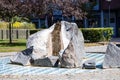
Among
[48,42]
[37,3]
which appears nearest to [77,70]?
[48,42]

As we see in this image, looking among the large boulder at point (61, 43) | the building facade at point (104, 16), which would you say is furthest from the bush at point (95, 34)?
the large boulder at point (61, 43)

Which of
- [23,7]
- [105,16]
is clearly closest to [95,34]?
[23,7]

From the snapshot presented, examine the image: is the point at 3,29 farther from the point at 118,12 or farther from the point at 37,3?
the point at 37,3

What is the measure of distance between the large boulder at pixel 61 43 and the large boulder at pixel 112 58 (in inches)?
41.5

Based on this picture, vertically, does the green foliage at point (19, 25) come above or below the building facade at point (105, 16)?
below

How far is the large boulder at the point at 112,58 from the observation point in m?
13.0

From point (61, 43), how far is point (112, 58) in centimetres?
313

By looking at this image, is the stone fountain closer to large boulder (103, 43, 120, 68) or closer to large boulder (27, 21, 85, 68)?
large boulder (27, 21, 85, 68)

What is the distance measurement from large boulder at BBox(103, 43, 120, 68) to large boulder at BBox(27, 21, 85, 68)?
105 centimetres

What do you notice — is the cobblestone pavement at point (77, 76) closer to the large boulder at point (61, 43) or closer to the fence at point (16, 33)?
the large boulder at point (61, 43)

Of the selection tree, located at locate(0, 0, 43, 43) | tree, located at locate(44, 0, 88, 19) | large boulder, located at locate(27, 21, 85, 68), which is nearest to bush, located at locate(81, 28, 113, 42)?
tree, located at locate(44, 0, 88, 19)

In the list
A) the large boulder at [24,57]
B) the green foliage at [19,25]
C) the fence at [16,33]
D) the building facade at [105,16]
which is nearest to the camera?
the large boulder at [24,57]

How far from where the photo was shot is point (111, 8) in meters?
→ 46.0

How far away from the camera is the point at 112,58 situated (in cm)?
1305
